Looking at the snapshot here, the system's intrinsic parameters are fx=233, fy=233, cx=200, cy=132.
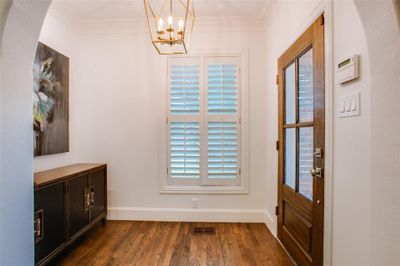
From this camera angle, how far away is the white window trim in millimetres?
3129

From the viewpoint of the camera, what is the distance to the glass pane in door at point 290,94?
7.13 ft

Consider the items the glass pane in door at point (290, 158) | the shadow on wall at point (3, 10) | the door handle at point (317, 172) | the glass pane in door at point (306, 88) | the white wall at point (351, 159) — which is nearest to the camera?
the shadow on wall at point (3, 10)

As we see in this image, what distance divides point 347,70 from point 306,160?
839mm

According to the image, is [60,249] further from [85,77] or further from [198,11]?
[198,11]

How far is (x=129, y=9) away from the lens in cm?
291

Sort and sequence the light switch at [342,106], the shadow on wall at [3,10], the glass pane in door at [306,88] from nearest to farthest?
the shadow on wall at [3,10] → the light switch at [342,106] → the glass pane in door at [306,88]

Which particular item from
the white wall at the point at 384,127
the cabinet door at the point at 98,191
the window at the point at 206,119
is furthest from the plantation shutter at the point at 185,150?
the white wall at the point at 384,127

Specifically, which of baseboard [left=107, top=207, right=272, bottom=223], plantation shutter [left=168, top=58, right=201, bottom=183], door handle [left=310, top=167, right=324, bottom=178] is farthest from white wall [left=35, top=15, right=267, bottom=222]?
door handle [left=310, top=167, right=324, bottom=178]

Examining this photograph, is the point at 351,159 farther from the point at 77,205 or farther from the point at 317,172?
the point at 77,205

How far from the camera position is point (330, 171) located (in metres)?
1.52

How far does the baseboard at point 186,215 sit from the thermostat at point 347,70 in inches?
86.8

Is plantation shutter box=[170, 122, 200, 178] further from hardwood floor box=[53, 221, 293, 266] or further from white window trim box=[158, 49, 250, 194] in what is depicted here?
hardwood floor box=[53, 221, 293, 266]

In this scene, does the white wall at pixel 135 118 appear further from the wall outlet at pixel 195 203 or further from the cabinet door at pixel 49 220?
the cabinet door at pixel 49 220

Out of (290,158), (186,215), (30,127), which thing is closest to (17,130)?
(30,127)
